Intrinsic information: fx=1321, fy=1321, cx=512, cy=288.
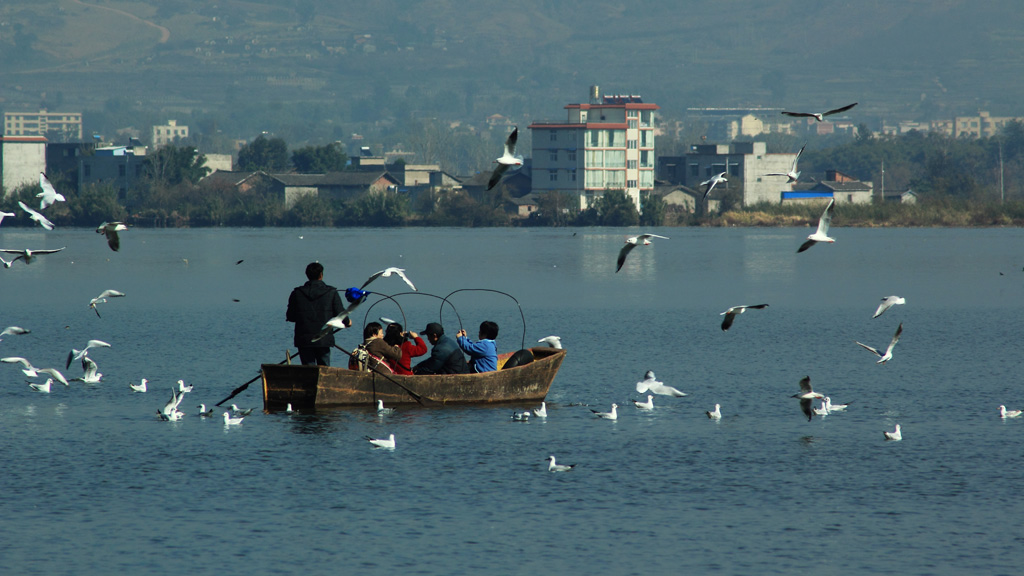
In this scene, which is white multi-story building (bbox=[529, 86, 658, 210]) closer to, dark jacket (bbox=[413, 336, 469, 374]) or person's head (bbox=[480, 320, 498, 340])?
dark jacket (bbox=[413, 336, 469, 374])

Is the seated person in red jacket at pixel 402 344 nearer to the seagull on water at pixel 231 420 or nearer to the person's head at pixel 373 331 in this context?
the person's head at pixel 373 331

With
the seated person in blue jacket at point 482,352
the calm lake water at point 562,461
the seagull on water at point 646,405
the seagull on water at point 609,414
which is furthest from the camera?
the seagull on water at point 646,405

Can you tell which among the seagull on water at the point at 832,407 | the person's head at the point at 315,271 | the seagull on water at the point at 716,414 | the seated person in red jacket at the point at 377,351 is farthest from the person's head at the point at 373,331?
the seagull on water at the point at 832,407

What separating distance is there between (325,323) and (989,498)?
10.1 m

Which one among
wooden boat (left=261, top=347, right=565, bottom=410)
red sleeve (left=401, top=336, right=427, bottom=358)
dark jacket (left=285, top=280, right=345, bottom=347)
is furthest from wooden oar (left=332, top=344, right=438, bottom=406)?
dark jacket (left=285, top=280, right=345, bottom=347)

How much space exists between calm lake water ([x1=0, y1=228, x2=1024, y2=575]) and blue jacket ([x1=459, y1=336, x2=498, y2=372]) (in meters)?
0.75

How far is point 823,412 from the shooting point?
22.4 m

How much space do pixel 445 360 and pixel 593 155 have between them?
118323 mm

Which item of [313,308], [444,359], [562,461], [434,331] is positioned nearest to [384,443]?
[562,461]

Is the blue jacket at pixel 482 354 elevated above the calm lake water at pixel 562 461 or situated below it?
above

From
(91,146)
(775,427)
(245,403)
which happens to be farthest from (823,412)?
(91,146)

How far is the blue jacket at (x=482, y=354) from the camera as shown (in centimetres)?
2264

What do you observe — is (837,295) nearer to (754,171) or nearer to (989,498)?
(989,498)

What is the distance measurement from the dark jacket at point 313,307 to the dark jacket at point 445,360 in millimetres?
2102
